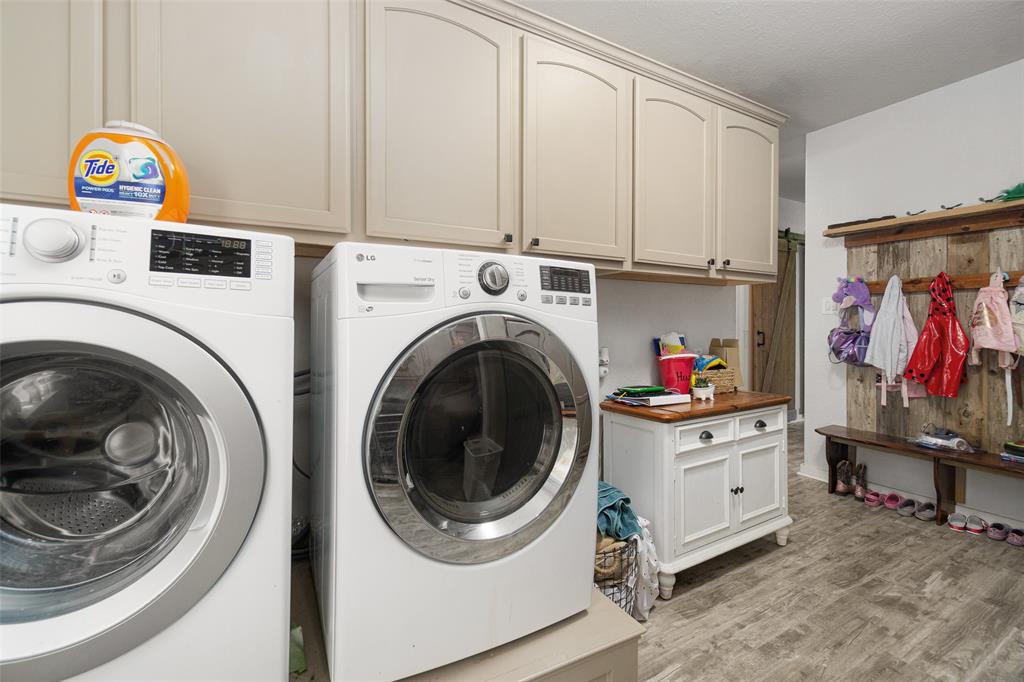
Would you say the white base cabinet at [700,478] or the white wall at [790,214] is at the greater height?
the white wall at [790,214]

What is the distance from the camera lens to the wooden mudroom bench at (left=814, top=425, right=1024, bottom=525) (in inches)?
90.8

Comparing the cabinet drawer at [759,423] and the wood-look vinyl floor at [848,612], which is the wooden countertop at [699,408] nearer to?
the cabinet drawer at [759,423]

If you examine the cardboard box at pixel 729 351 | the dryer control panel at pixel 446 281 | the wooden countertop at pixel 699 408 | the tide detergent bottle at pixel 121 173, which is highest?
the tide detergent bottle at pixel 121 173

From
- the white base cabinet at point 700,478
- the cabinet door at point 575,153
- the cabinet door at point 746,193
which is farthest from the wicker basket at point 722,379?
the cabinet door at point 575,153

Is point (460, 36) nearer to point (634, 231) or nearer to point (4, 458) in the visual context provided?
point (634, 231)

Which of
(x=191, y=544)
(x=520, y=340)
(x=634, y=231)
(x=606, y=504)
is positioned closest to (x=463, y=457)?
(x=520, y=340)

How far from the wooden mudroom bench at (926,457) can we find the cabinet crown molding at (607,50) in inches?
83.6

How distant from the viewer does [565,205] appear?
1.74m

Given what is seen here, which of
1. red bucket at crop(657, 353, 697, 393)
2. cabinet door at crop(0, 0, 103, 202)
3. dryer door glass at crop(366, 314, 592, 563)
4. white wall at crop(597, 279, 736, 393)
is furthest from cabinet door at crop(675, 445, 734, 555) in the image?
cabinet door at crop(0, 0, 103, 202)

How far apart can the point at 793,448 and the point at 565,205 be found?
12.2ft

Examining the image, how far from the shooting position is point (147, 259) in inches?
27.7

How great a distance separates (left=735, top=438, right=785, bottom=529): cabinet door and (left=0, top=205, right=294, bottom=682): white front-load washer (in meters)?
2.02

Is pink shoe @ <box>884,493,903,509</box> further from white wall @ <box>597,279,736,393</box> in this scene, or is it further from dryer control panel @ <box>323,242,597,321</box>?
dryer control panel @ <box>323,242,597,321</box>

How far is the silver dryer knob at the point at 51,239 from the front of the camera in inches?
24.8
